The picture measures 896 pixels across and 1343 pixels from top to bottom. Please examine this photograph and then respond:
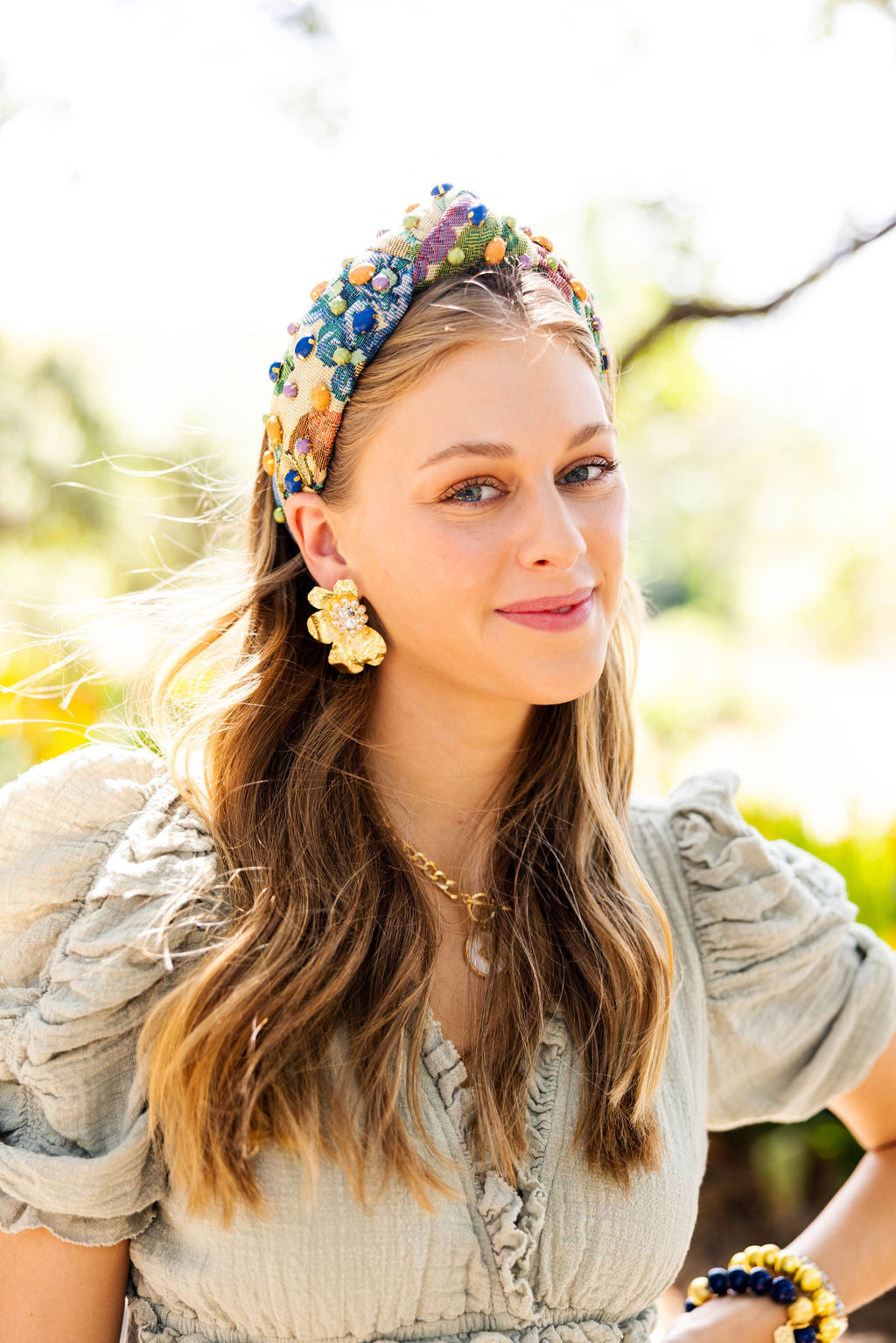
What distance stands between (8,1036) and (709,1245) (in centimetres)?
343

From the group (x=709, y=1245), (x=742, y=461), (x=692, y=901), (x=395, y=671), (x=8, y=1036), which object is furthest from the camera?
(x=742, y=461)

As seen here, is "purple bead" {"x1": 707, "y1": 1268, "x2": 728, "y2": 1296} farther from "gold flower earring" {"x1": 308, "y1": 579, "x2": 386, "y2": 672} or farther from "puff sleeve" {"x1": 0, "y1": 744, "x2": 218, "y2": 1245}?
"gold flower earring" {"x1": 308, "y1": 579, "x2": 386, "y2": 672}

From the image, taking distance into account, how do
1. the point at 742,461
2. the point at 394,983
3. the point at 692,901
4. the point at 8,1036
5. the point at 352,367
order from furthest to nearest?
the point at 742,461 → the point at 692,901 → the point at 352,367 → the point at 394,983 → the point at 8,1036

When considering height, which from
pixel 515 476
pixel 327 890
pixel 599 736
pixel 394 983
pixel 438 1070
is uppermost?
pixel 515 476

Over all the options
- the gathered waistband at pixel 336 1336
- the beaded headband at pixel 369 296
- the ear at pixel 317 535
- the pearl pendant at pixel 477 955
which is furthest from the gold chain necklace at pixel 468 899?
the beaded headband at pixel 369 296

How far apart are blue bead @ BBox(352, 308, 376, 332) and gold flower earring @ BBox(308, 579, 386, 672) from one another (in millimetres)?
393

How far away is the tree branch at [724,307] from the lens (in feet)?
16.4

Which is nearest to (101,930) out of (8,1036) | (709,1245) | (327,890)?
(8,1036)

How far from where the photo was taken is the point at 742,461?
18.3 meters

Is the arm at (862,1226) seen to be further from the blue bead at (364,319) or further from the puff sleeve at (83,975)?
the blue bead at (364,319)

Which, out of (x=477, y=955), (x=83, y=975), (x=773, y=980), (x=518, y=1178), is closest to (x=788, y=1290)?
(x=773, y=980)

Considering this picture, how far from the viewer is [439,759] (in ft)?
6.57

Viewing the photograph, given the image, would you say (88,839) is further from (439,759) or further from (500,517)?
(500,517)

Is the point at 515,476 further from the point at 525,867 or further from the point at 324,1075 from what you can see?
the point at 324,1075
